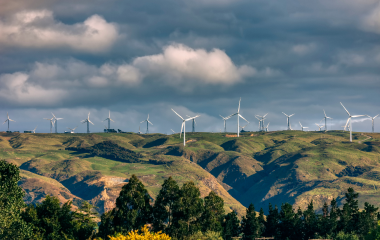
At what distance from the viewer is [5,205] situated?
4065 inches

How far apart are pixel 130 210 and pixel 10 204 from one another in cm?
3755

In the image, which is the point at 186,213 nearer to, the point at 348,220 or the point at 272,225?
the point at 272,225

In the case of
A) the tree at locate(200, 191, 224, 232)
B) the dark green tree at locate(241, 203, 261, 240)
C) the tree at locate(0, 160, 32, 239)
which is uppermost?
the tree at locate(0, 160, 32, 239)

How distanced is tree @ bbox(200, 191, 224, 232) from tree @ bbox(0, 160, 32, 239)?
55124mm

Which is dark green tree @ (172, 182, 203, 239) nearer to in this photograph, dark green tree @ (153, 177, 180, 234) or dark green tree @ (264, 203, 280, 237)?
dark green tree @ (153, 177, 180, 234)

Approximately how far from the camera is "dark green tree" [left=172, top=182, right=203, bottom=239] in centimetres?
13212

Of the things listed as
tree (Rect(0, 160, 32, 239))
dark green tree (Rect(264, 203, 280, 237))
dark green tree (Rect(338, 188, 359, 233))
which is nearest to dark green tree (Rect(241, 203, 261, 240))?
dark green tree (Rect(264, 203, 280, 237))

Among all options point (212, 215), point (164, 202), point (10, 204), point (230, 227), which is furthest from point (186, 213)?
point (10, 204)

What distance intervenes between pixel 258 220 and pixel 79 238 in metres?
70.4

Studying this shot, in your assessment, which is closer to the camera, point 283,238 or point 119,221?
point 119,221

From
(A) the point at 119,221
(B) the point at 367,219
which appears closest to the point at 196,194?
(A) the point at 119,221

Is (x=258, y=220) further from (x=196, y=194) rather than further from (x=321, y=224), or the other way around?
(x=196, y=194)

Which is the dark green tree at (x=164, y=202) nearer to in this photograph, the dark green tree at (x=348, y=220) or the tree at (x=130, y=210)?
the tree at (x=130, y=210)

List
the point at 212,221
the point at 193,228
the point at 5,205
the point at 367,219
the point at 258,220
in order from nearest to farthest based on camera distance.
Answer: the point at 5,205 < the point at 193,228 < the point at 212,221 < the point at 367,219 < the point at 258,220
